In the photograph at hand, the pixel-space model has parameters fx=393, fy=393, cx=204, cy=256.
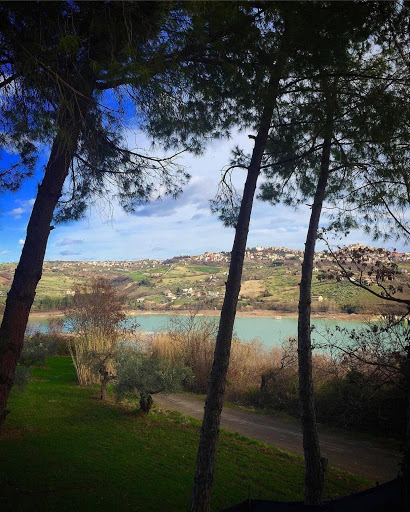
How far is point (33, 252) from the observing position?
3.89 metres

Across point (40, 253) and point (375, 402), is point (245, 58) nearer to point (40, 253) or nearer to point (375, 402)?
point (40, 253)

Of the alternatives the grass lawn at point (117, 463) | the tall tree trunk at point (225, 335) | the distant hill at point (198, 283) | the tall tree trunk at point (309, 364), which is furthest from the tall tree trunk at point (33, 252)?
the distant hill at point (198, 283)

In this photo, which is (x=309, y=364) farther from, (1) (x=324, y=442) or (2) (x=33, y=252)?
(1) (x=324, y=442)

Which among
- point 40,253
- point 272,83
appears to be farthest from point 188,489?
point 272,83

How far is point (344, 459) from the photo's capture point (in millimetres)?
7703

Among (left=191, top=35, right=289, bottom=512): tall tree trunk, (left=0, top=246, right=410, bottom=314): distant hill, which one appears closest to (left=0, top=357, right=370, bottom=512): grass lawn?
(left=191, top=35, right=289, bottom=512): tall tree trunk

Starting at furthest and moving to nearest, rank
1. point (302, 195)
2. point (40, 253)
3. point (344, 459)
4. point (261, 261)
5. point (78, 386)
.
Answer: point (261, 261) < point (78, 386) < point (344, 459) < point (302, 195) < point (40, 253)

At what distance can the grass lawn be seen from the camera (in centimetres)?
457

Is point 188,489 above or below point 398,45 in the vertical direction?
below

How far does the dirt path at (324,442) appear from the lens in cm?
730

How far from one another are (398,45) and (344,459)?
7198mm

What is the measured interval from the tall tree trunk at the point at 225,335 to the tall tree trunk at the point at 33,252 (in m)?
1.93

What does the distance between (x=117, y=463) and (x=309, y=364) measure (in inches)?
129

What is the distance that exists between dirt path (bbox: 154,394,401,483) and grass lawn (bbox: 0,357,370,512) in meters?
0.85
